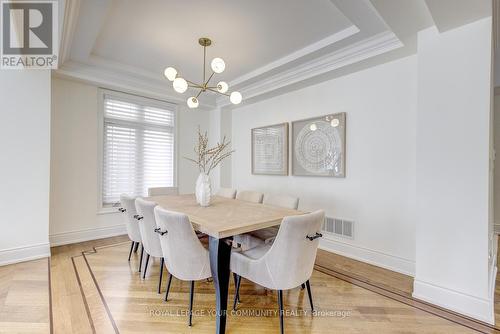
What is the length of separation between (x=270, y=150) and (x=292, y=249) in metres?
2.76

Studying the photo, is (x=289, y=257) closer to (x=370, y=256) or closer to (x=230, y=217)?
(x=230, y=217)

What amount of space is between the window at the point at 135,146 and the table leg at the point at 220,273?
118 inches

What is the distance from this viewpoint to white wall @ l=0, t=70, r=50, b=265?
277cm

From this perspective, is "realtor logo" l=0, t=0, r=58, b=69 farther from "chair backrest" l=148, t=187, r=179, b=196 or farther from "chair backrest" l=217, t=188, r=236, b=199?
"chair backrest" l=217, t=188, r=236, b=199

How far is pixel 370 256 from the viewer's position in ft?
9.68

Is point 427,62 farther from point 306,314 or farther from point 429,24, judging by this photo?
point 306,314

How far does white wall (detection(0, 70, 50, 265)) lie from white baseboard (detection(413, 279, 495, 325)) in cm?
424

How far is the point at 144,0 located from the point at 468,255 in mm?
3523

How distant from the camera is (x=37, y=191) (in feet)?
9.76

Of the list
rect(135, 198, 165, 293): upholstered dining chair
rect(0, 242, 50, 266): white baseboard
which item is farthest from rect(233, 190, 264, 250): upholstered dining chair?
rect(0, 242, 50, 266): white baseboard

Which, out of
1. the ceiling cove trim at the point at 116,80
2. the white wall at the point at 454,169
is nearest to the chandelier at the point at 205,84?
the ceiling cove trim at the point at 116,80

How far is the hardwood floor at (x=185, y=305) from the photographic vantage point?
1.75 metres

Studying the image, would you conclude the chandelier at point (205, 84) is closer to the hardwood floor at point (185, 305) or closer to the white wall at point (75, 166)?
the white wall at point (75, 166)

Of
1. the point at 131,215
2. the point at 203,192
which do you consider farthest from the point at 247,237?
the point at 131,215
